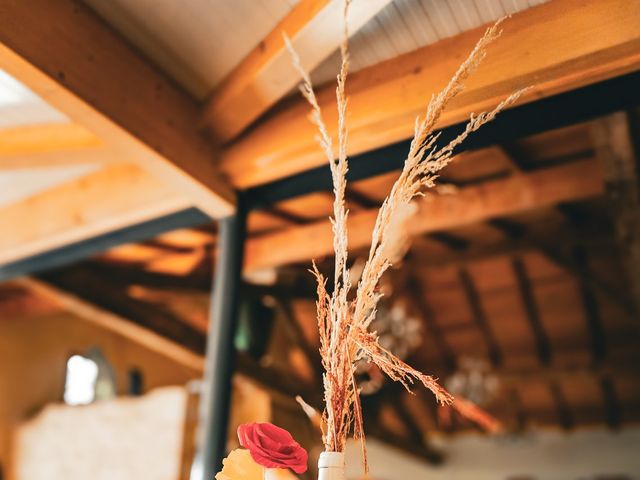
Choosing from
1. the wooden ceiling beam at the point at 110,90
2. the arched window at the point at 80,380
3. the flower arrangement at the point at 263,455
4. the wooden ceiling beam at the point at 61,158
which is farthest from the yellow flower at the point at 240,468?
the arched window at the point at 80,380

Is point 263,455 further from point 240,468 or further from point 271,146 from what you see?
point 271,146

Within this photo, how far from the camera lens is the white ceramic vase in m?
1.23

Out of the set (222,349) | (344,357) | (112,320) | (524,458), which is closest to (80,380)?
(112,320)

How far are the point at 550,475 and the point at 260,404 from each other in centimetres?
474

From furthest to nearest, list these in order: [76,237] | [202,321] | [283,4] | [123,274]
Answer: [202,321] → [123,274] → [76,237] → [283,4]

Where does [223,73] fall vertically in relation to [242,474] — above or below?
above

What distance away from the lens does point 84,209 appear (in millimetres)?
3830

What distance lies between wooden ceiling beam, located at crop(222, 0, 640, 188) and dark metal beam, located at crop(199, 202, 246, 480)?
1.03 ft

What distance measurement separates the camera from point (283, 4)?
2.59m

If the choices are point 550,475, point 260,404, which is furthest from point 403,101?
point 550,475

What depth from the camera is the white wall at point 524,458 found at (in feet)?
27.6

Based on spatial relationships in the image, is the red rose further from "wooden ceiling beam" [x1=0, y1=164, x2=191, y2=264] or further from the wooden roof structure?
"wooden ceiling beam" [x1=0, y1=164, x2=191, y2=264]

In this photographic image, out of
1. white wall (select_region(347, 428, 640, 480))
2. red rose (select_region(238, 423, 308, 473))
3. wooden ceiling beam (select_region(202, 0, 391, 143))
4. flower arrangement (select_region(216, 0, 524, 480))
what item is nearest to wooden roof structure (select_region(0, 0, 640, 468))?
wooden ceiling beam (select_region(202, 0, 391, 143))

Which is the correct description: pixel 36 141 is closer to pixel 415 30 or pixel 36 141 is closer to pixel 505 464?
pixel 415 30
